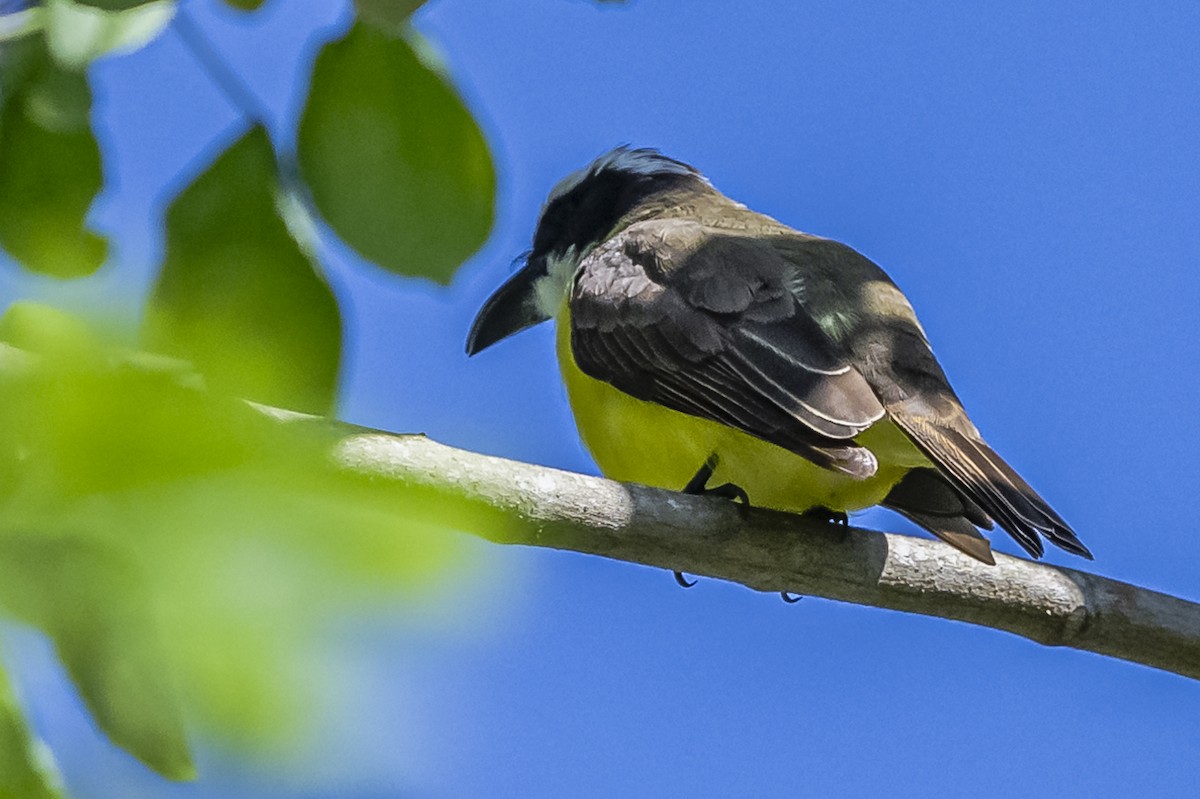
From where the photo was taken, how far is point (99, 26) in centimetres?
141

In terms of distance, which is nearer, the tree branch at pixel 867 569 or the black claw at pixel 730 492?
the tree branch at pixel 867 569

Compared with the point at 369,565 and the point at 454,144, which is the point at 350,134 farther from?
the point at 369,565

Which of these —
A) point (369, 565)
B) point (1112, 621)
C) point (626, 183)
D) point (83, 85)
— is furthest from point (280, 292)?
point (626, 183)

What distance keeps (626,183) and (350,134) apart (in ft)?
13.3

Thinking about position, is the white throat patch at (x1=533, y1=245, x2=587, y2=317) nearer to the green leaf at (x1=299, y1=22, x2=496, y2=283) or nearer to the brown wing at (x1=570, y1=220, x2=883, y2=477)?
the brown wing at (x1=570, y1=220, x2=883, y2=477)

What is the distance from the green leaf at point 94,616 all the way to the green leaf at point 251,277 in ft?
1.13

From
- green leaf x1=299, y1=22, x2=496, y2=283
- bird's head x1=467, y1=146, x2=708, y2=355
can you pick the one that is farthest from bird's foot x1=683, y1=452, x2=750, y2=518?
green leaf x1=299, y1=22, x2=496, y2=283

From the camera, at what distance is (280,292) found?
4.57 ft

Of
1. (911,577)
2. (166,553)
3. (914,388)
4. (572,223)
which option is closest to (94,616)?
(166,553)

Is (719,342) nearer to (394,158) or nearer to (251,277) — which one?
(394,158)

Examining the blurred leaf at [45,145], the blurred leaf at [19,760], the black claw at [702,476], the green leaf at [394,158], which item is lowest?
the blurred leaf at [19,760]

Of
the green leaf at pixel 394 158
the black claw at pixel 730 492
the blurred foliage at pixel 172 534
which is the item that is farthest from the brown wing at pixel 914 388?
the blurred foliage at pixel 172 534

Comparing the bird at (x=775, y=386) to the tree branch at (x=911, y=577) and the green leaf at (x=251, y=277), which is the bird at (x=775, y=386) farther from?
the green leaf at (x=251, y=277)

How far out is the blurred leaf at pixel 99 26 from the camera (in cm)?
138
